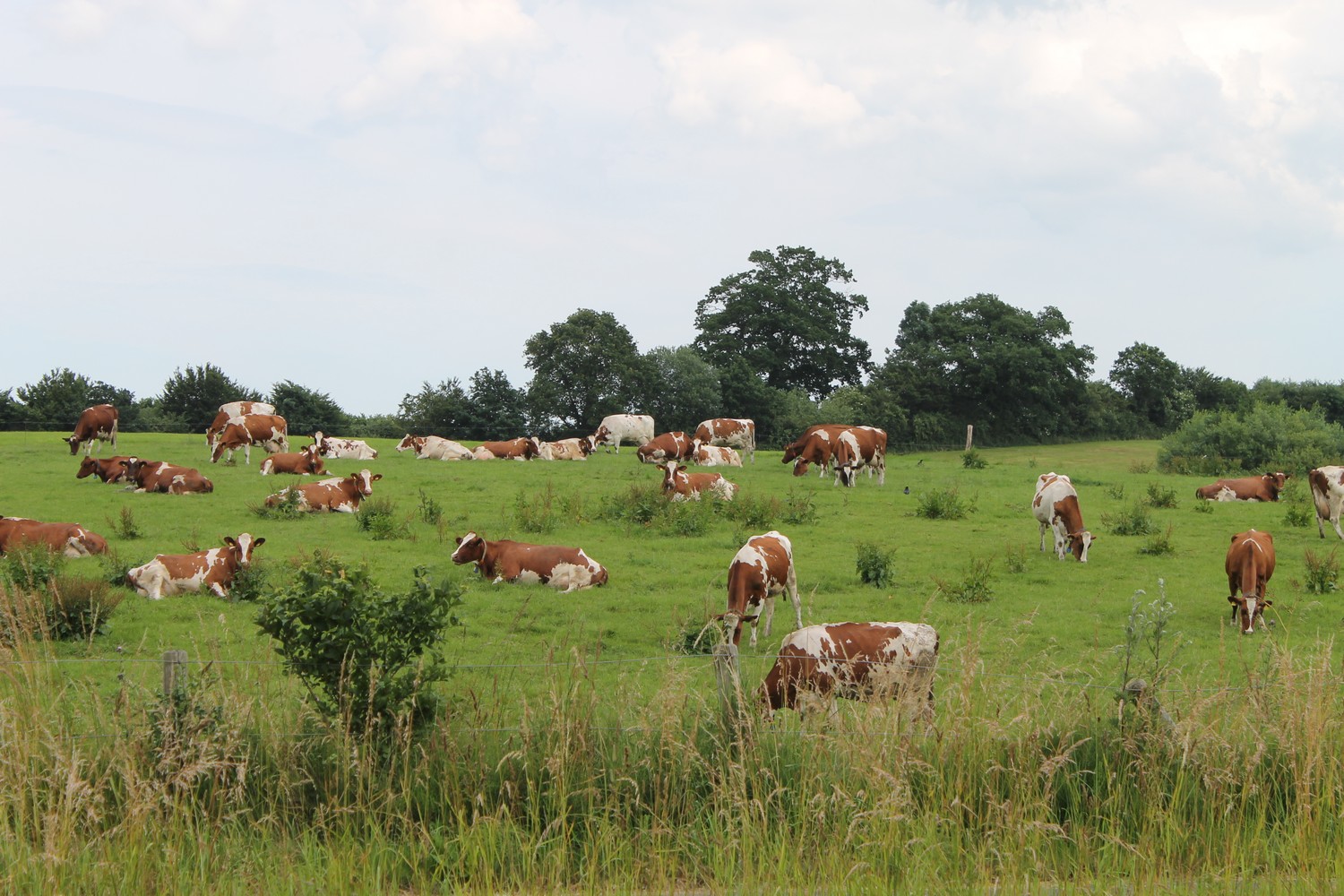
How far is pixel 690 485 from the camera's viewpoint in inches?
990

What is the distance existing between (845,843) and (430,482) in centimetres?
2289

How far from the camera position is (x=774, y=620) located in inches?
587

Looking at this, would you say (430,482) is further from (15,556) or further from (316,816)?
(316,816)

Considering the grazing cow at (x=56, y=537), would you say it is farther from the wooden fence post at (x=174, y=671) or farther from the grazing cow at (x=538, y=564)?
the wooden fence post at (x=174, y=671)

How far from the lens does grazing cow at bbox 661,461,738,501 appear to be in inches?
962

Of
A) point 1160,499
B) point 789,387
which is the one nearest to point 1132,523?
point 1160,499

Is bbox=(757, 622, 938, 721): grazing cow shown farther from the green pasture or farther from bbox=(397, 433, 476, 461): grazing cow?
bbox=(397, 433, 476, 461): grazing cow

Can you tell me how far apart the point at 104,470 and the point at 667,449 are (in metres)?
15.9

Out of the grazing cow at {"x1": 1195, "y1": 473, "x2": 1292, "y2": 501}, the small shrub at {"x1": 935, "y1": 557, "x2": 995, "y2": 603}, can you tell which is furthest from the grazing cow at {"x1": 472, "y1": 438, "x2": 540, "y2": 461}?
the small shrub at {"x1": 935, "y1": 557, "x2": 995, "y2": 603}

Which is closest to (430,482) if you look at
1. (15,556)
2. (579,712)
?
(15,556)

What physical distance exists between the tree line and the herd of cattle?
26.3 m

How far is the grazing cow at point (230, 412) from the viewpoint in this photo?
34.2 m

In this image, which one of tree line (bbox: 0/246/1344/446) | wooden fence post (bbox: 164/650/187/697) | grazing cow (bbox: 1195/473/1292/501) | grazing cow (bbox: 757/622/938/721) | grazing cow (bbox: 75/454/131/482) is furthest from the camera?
tree line (bbox: 0/246/1344/446)

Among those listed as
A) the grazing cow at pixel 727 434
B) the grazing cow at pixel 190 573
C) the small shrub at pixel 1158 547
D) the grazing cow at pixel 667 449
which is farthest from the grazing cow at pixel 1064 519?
the grazing cow at pixel 727 434
